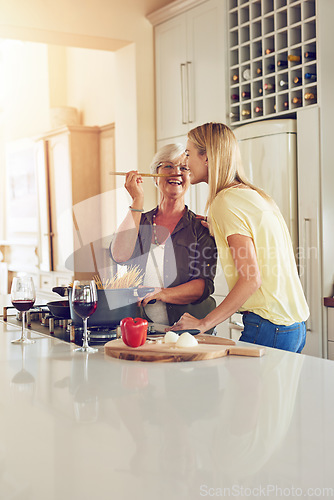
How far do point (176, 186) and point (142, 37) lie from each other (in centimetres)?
258

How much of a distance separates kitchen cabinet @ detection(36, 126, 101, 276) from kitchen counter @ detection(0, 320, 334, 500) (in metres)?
4.13

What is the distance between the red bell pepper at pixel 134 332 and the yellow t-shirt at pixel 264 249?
1.47 ft

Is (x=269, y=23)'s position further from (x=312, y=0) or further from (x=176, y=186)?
(x=176, y=186)

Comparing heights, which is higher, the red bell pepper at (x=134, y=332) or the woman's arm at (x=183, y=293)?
the woman's arm at (x=183, y=293)

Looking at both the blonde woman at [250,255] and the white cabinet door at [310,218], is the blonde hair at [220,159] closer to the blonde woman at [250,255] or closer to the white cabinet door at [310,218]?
the blonde woman at [250,255]

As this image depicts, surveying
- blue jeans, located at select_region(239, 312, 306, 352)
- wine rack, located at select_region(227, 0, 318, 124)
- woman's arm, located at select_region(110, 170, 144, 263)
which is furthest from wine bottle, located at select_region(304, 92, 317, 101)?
blue jeans, located at select_region(239, 312, 306, 352)

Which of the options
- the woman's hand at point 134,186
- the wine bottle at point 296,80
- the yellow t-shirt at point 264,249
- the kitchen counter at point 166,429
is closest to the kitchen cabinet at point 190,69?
the wine bottle at point 296,80

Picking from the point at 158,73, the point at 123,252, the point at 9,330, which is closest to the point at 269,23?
the point at 158,73

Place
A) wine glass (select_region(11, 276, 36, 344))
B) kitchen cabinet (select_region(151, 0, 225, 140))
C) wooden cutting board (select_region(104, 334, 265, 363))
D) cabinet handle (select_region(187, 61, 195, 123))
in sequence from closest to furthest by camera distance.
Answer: wooden cutting board (select_region(104, 334, 265, 363))
wine glass (select_region(11, 276, 36, 344))
kitchen cabinet (select_region(151, 0, 225, 140))
cabinet handle (select_region(187, 61, 195, 123))

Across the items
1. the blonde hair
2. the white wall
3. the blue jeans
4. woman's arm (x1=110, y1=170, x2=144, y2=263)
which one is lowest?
the blue jeans

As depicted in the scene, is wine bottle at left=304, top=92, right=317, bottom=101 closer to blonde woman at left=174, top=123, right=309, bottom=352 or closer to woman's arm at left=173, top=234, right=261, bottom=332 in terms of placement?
blonde woman at left=174, top=123, right=309, bottom=352

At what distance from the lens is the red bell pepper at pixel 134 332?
1506 millimetres

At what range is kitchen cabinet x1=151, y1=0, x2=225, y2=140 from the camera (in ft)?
13.0

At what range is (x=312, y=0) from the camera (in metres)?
3.31
